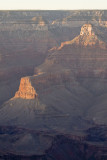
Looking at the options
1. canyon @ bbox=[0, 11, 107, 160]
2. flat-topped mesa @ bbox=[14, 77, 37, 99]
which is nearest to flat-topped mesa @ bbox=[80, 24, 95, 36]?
canyon @ bbox=[0, 11, 107, 160]

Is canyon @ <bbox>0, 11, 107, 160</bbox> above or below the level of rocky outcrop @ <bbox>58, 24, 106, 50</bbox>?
below

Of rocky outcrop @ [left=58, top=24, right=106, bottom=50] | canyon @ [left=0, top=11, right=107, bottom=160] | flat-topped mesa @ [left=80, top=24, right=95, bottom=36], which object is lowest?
canyon @ [left=0, top=11, right=107, bottom=160]

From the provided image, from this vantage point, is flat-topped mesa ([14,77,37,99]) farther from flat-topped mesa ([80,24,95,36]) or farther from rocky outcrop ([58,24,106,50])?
flat-topped mesa ([80,24,95,36])

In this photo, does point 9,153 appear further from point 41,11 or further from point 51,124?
point 41,11

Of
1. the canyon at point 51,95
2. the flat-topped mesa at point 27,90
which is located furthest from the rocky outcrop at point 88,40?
the flat-topped mesa at point 27,90

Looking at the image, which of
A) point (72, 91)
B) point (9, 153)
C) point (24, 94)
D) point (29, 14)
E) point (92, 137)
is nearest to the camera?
point (9, 153)

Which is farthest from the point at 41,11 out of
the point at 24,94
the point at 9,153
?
the point at 9,153

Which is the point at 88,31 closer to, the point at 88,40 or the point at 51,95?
the point at 88,40

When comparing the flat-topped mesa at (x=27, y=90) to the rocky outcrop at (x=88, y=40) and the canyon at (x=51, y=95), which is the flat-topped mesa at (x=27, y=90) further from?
the rocky outcrop at (x=88, y=40)

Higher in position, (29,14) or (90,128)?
(29,14)
